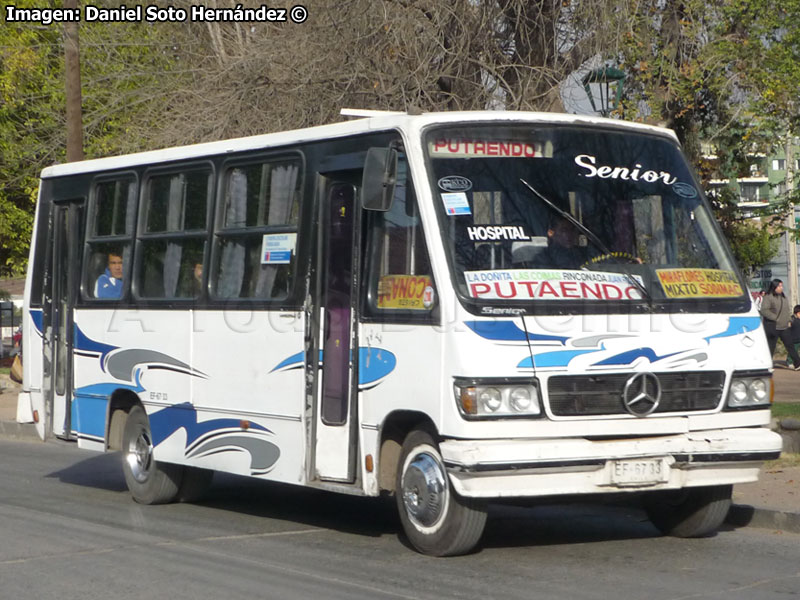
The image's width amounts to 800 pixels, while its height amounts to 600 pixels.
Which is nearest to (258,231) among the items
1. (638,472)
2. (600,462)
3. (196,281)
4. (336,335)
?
(196,281)

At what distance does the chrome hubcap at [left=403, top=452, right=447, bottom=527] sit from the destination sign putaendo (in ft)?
38.4

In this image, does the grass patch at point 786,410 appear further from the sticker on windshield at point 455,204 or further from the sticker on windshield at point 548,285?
the sticker on windshield at point 455,204

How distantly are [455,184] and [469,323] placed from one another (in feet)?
3.17

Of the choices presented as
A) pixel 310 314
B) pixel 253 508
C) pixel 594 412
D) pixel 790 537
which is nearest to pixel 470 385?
pixel 594 412

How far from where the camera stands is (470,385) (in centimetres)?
767

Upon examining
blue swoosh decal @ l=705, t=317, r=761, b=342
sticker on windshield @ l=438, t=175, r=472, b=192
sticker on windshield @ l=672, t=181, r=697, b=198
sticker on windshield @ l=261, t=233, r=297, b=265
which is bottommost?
blue swoosh decal @ l=705, t=317, r=761, b=342

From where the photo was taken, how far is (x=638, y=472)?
7.90 meters

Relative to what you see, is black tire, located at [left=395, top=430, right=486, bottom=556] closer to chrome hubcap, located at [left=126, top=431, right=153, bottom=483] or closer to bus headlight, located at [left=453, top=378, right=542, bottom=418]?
bus headlight, located at [left=453, top=378, right=542, bottom=418]

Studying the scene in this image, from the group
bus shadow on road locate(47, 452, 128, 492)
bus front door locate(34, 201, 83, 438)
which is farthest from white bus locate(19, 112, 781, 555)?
bus shadow on road locate(47, 452, 128, 492)

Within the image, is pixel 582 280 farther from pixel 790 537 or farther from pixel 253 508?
pixel 253 508

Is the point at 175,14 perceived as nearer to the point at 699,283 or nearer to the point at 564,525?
the point at 564,525

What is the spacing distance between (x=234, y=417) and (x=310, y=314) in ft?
4.12

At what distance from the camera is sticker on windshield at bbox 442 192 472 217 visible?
818 centimetres

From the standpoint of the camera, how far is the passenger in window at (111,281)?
11508 millimetres
